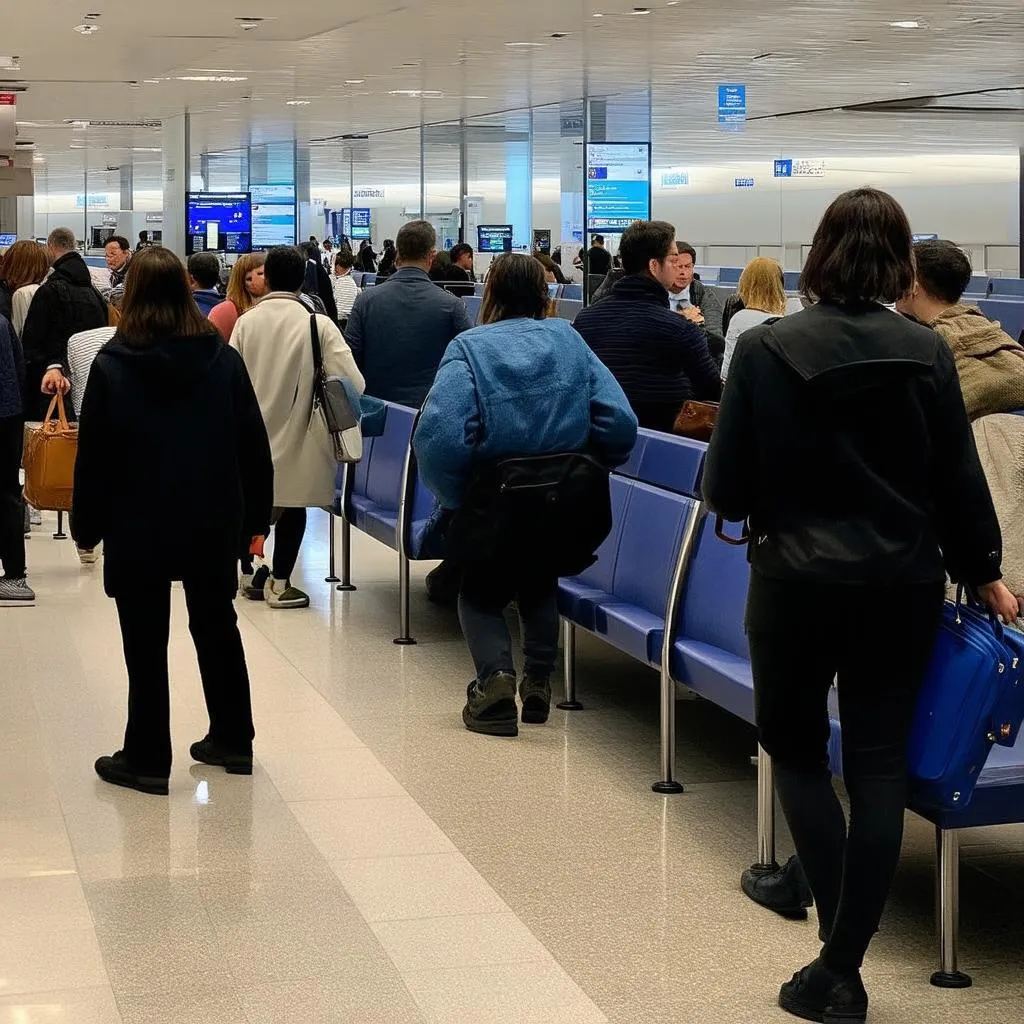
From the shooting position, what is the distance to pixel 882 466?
3369mm

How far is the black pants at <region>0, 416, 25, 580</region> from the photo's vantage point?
26.4 ft

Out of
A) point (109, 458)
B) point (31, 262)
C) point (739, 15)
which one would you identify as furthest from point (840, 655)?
point (739, 15)

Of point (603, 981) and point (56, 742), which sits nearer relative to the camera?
point (603, 981)

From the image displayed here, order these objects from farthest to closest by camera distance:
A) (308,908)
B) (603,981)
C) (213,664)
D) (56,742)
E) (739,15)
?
(739,15), (56,742), (213,664), (308,908), (603,981)

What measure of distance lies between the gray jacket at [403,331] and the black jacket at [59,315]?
2.17 meters

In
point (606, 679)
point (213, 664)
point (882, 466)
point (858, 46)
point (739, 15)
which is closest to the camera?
point (882, 466)

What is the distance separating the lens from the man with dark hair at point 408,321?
802 cm

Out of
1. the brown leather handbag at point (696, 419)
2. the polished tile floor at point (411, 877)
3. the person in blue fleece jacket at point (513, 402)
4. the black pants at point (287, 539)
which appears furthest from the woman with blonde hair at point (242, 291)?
the person in blue fleece jacket at point (513, 402)

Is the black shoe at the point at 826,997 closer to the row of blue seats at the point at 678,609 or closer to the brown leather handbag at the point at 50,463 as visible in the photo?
the row of blue seats at the point at 678,609

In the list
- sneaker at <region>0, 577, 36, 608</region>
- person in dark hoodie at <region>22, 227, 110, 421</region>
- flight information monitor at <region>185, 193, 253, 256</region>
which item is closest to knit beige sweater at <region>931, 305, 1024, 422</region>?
sneaker at <region>0, 577, 36, 608</region>

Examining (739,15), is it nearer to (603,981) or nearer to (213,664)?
(213,664)

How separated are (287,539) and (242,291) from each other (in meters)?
1.36

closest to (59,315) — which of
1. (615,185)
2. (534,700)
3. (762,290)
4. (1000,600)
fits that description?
(762,290)

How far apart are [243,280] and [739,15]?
7.10 m
